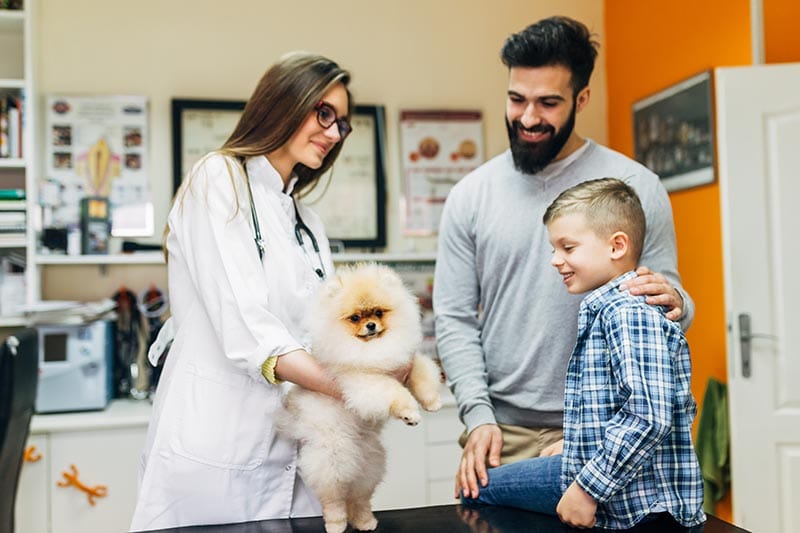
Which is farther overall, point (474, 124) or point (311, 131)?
point (474, 124)

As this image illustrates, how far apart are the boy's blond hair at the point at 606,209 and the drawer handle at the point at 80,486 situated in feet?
6.97

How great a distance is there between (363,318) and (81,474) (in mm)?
1998

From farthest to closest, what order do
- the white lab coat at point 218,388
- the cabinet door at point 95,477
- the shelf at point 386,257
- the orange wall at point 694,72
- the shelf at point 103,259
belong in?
1. the shelf at point 386,257
2. the shelf at point 103,259
3. the orange wall at point 694,72
4. the cabinet door at point 95,477
5. the white lab coat at point 218,388

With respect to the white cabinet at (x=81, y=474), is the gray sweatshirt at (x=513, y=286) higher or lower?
higher

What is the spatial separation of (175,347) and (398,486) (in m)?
1.76

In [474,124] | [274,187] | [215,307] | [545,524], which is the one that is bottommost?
[545,524]

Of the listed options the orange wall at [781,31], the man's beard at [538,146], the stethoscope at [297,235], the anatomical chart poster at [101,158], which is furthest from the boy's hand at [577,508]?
the anatomical chart poster at [101,158]

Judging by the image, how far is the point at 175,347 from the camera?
1477 millimetres

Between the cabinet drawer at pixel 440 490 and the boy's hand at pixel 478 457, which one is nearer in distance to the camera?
the boy's hand at pixel 478 457

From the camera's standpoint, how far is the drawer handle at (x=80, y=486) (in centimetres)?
272

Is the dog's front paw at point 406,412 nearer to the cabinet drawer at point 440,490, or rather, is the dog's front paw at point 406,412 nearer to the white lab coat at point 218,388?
the white lab coat at point 218,388

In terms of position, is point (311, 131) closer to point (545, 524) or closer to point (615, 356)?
point (615, 356)

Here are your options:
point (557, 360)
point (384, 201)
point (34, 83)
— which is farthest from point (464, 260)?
point (34, 83)

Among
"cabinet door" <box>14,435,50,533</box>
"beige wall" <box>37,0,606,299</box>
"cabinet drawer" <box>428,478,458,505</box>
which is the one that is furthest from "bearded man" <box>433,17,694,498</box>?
"beige wall" <box>37,0,606,299</box>
